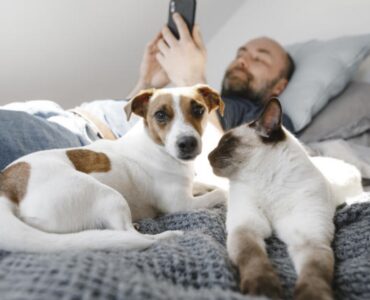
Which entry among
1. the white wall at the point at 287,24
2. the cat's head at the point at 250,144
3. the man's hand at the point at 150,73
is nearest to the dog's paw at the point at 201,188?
the cat's head at the point at 250,144

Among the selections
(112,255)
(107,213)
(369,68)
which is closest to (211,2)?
(369,68)

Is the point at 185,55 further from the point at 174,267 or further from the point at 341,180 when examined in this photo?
the point at 174,267

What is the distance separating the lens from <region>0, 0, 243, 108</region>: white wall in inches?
86.9

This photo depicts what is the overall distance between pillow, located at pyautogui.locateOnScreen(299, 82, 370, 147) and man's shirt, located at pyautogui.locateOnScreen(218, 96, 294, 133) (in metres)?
0.12

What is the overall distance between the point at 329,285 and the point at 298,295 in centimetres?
8

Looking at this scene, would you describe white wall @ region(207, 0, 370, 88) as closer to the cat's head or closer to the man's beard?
the man's beard

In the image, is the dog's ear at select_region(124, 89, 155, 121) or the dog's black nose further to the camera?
the dog's ear at select_region(124, 89, 155, 121)

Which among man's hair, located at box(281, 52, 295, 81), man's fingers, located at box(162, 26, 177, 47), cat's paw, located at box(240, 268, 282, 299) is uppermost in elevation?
man's fingers, located at box(162, 26, 177, 47)

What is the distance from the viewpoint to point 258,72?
2.28 meters

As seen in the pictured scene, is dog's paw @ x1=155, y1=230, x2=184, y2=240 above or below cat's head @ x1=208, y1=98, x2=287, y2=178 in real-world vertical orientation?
below

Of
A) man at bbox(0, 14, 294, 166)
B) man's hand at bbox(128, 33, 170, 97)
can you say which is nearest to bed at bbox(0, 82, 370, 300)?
man at bbox(0, 14, 294, 166)

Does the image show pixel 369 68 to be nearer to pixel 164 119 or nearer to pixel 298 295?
pixel 164 119

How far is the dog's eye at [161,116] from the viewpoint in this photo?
4.28ft

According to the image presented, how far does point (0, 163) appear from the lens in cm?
126
